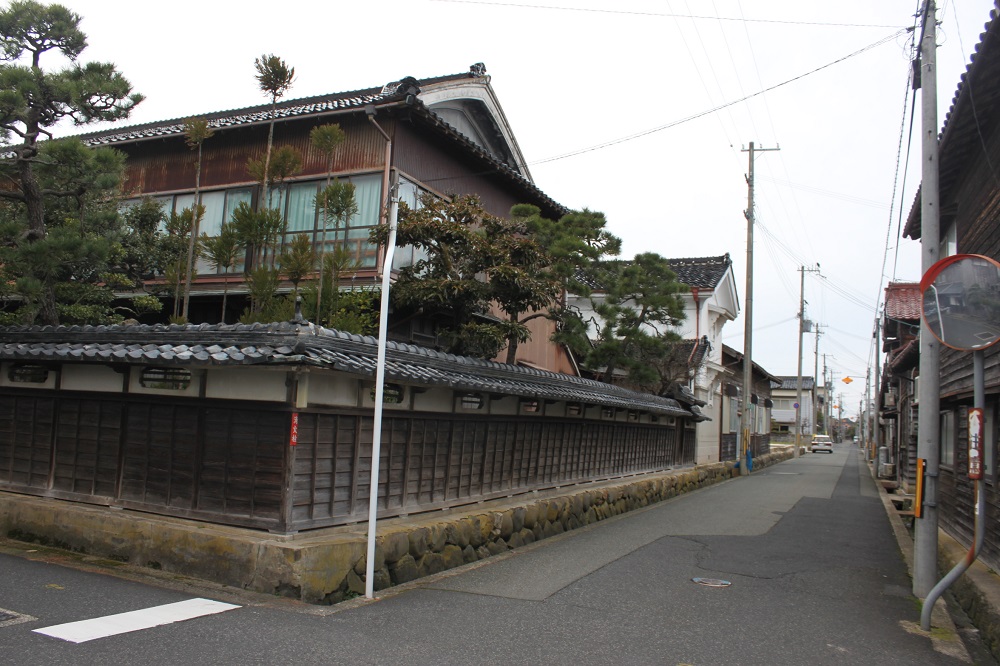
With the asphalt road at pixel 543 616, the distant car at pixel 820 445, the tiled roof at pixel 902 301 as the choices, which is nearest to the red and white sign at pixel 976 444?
the asphalt road at pixel 543 616

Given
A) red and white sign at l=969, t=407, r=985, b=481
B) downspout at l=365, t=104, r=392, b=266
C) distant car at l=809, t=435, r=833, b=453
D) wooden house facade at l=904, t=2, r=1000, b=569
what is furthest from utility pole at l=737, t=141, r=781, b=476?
distant car at l=809, t=435, r=833, b=453

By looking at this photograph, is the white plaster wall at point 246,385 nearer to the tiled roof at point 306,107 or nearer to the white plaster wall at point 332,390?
the white plaster wall at point 332,390

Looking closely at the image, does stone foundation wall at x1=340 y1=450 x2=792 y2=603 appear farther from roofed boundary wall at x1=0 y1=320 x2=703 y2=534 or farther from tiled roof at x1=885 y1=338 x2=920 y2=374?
tiled roof at x1=885 y1=338 x2=920 y2=374

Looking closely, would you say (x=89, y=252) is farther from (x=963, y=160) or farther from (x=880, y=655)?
(x=963, y=160)

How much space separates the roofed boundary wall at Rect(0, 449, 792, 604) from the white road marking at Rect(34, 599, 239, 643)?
2.20ft

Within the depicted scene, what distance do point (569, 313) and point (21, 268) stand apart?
38.2 feet

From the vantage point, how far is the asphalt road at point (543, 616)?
6.29 m

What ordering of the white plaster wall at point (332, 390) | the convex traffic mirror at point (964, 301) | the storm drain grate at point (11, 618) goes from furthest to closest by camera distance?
the white plaster wall at point (332, 390) < the convex traffic mirror at point (964, 301) < the storm drain grate at point (11, 618)

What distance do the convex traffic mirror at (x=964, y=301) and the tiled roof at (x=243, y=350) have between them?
5.99m

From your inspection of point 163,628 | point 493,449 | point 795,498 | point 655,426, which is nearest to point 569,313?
point 493,449

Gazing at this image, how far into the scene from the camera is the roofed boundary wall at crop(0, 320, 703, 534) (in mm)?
8586

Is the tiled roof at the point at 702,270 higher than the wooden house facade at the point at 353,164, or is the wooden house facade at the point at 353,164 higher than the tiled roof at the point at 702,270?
the tiled roof at the point at 702,270

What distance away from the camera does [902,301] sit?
21.9 m

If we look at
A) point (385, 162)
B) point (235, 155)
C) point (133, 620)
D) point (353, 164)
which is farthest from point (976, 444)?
point (235, 155)
